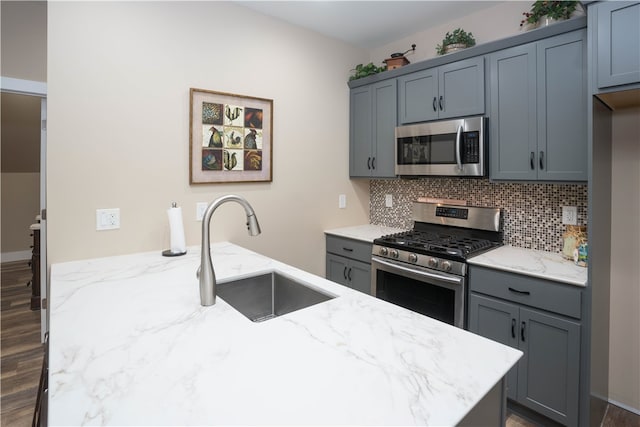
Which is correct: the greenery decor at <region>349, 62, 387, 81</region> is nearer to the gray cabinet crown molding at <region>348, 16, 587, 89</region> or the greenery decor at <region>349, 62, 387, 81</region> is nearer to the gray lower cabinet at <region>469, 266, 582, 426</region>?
the gray cabinet crown molding at <region>348, 16, 587, 89</region>

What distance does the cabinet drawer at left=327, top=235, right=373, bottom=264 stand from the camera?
2863mm

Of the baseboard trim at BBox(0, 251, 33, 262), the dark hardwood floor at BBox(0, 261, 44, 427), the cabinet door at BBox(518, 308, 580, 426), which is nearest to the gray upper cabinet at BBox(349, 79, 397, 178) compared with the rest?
the cabinet door at BBox(518, 308, 580, 426)

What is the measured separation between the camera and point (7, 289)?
4312 millimetres

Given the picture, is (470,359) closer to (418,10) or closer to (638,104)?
(638,104)

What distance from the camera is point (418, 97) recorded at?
110 inches

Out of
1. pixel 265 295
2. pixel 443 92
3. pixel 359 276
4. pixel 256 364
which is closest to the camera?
pixel 256 364

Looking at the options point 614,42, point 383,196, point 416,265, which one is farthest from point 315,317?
point 383,196

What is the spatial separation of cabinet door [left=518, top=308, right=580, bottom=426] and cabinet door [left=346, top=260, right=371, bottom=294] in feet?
3.80

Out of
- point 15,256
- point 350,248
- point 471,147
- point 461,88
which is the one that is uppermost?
point 461,88

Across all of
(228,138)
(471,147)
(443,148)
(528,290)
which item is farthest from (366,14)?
(528,290)

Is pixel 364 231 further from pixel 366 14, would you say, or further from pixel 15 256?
pixel 15 256

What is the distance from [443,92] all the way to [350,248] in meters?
1.43

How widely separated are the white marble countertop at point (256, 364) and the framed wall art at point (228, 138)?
1242 millimetres

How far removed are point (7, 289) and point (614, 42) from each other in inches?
241
